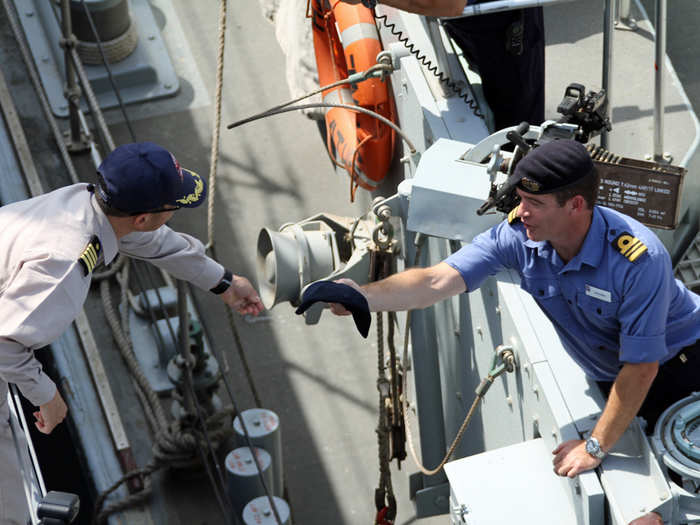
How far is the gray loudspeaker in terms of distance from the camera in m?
3.86

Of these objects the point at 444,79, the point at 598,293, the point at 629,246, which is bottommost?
the point at 598,293

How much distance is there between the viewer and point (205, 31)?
7.06m

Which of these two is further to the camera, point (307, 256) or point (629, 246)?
point (307, 256)

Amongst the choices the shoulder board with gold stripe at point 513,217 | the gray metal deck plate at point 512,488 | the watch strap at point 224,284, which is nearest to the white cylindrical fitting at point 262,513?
the watch strap at point 224,284

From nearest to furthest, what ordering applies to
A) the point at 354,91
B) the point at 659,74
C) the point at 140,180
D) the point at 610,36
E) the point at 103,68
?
the point at 140,180 → the point at 610,36 → the point at 659,74 → the point at 354,91 → the point at 103,68

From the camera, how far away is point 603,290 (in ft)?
9.26

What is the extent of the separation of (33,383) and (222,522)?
2.39m

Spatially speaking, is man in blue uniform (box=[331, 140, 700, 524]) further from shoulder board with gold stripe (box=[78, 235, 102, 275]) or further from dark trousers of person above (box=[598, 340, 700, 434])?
shoulder board with gold stripe (box=[78, 235, 102, 275])

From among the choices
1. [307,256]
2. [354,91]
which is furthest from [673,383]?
[354,91]

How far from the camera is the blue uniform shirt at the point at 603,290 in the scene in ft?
9.02

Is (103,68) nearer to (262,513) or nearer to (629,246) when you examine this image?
(262,513)

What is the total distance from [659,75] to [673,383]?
1.30 meters

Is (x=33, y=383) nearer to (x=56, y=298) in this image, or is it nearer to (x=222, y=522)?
(x=56, y=298)

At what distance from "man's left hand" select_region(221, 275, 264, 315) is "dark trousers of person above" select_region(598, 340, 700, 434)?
145 centimetres
